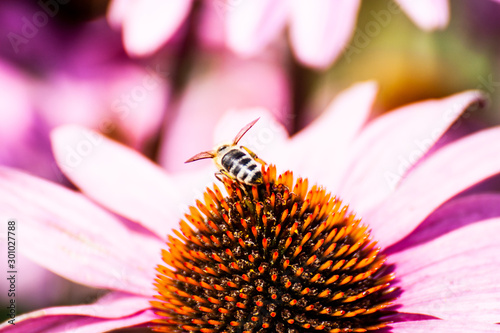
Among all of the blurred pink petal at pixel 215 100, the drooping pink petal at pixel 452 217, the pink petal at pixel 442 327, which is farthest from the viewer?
the blurred pink petal at pixel 215 100

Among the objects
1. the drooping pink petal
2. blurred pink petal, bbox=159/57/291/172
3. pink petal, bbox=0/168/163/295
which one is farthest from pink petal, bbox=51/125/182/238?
the drooping pink petal

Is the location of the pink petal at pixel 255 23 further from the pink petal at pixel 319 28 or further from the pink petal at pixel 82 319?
the pink petal at pixel 82 319

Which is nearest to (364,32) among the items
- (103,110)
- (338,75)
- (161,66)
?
(338,75)

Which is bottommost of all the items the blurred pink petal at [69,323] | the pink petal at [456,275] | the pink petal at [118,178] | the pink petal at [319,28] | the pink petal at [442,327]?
the pink petal at [442,327]

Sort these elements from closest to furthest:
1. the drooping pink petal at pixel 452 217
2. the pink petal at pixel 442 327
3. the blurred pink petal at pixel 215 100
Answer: the pink petal at pixel 442 327
the drooping pink petal at pixel 452 217
the blurred pink petal at pixel 215 100

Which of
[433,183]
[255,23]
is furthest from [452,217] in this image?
[255,23]

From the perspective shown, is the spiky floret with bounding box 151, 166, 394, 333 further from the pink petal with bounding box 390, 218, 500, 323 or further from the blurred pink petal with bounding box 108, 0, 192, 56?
the blurred pink petal with bounding box 108, 0, 192, 56

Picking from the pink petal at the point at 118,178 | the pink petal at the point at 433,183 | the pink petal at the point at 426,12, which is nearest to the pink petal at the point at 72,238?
the pink petal at the point at 118,178
